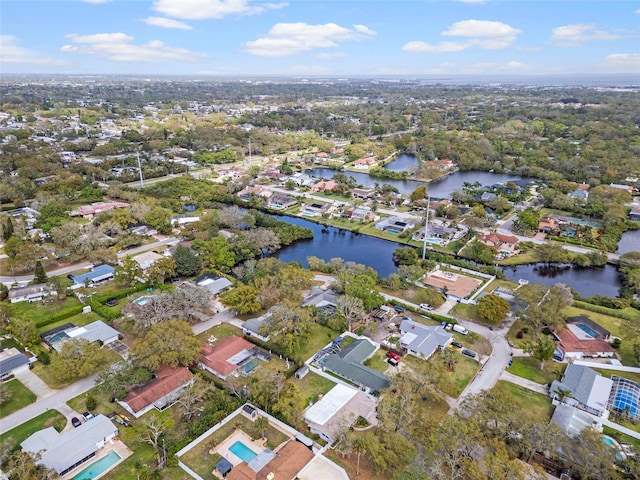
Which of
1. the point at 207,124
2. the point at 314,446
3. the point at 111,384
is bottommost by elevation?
the point at 314,446

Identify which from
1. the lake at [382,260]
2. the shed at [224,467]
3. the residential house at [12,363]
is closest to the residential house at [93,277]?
the residential house at [12,363]

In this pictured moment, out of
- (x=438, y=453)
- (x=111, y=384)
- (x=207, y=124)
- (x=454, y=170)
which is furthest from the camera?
(x=207, y=124)

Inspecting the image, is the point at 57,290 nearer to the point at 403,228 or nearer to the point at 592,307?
the point at 403,228

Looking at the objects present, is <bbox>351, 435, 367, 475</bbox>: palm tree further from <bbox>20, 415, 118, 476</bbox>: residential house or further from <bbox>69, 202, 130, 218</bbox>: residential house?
<bbox>69, 202, 130, 218</bbox>: residential house

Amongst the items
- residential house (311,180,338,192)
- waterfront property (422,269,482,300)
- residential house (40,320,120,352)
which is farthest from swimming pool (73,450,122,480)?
residential house (311,180,338,192)

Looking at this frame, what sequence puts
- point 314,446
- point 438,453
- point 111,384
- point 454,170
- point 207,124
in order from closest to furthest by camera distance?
point 438,453 → point 314,446 → point 111,384 → point 454,170 → point 207,124

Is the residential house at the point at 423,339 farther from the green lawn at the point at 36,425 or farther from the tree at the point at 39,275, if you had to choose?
the tree at the point at 39,275

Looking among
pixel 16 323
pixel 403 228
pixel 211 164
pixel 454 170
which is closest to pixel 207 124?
pixel 211 164
